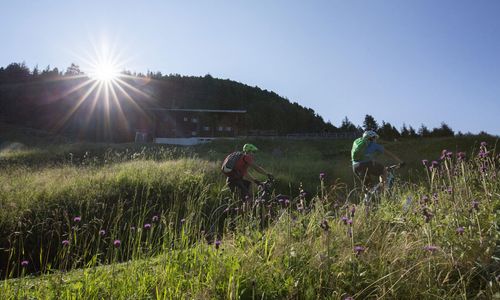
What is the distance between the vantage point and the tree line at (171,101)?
183 ft

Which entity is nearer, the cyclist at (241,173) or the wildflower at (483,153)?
the wildflower at (483,153)

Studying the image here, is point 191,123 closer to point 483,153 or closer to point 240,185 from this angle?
point 240,185

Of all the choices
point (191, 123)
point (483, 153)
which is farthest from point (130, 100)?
point (483, 153)

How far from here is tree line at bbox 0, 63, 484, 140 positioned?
55906 millimetres

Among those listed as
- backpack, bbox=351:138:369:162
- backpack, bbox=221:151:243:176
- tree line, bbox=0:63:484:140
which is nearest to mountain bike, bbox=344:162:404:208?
backpack, bbox=351:138:369:162

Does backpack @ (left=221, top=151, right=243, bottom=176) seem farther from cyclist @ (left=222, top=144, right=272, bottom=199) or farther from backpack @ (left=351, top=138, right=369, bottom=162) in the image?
backpack @ (left=351, top=138, right=369, bottom=162)

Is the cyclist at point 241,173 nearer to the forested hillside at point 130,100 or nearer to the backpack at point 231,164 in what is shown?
the backpack at point 231,164

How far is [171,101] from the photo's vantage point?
203 feet

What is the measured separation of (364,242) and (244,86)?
7932 centimetres

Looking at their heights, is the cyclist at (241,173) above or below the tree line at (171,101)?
below

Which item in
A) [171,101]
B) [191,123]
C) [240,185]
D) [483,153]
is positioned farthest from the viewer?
[171,101]

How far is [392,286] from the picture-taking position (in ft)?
7.77

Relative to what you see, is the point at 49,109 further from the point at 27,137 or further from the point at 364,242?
the point at 364,242

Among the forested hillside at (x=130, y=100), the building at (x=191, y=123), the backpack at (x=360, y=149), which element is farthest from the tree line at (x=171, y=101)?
the backpack at (x=360, y=149)
